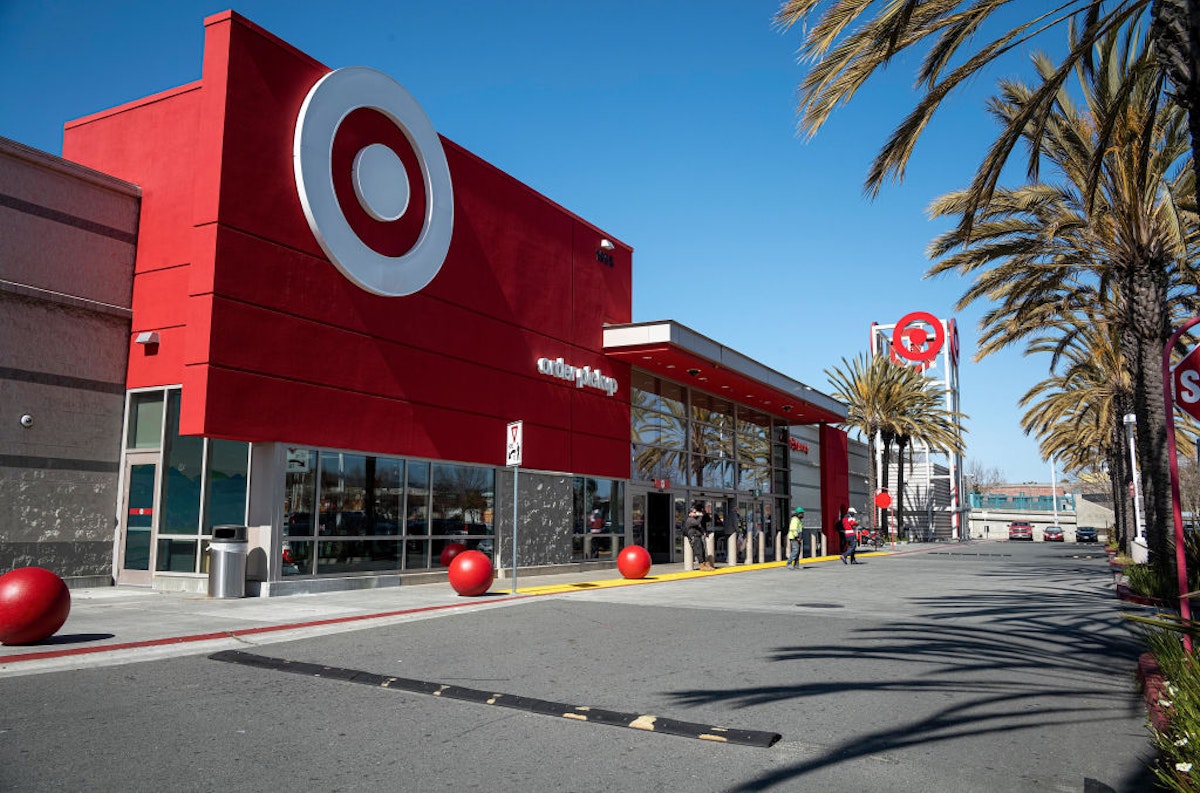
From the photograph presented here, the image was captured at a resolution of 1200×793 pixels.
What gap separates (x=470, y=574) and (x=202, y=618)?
4437 mm

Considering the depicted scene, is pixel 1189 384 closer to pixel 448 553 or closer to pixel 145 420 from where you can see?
pixel 448 553

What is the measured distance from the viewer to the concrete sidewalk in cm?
873

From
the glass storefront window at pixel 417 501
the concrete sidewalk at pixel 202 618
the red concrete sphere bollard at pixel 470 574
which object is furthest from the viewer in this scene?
the glass storefront window at pixel 417 501

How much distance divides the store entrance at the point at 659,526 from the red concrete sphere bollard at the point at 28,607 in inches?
744

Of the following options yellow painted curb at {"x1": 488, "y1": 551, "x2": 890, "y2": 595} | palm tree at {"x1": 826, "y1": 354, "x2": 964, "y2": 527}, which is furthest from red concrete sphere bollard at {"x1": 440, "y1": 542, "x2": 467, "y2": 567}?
palm tree at {"x1": 826, "y1": 354, "x2": 964, "y2": 527}

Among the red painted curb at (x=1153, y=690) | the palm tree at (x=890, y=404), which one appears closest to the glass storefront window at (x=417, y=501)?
the red painted curb at (x=1153, y=690)

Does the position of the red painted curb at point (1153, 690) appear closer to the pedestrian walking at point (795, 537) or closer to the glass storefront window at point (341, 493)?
the glass storefront window at point (341, 493)

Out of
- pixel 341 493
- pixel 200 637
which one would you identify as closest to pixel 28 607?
pixel 200 637

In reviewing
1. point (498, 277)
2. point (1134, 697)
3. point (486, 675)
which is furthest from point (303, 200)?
point (1134, 697)

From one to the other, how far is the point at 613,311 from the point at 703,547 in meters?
7.95

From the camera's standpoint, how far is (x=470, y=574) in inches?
576

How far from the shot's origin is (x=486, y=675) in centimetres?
809

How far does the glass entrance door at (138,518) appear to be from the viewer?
50.5 feet

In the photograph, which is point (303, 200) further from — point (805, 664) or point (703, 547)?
point (703, 547)
